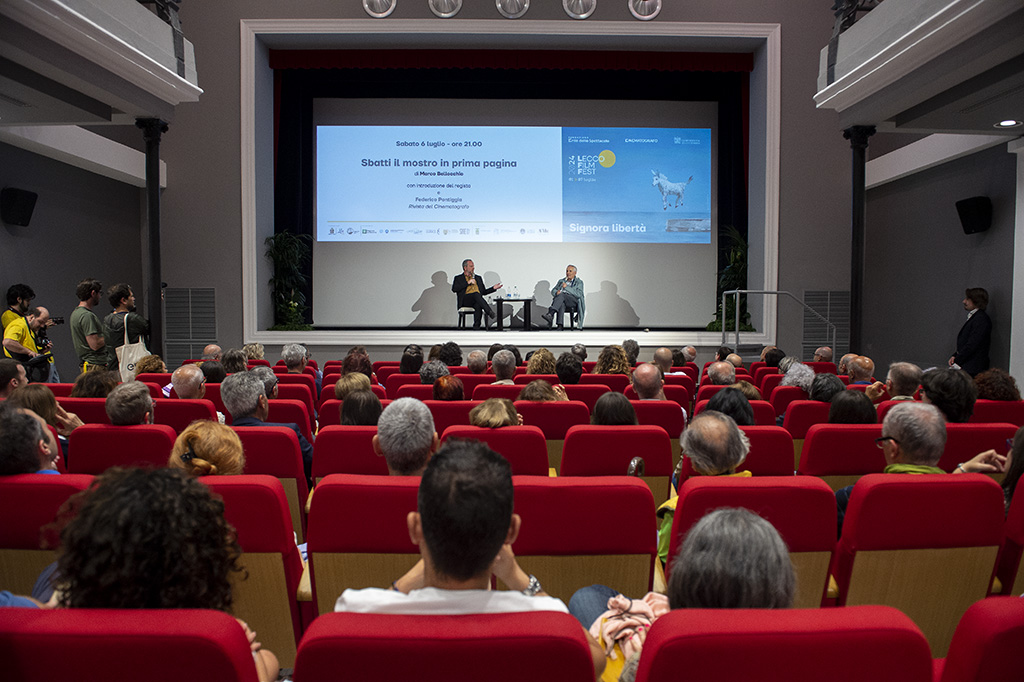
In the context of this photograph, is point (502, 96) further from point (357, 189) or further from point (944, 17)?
point (944, 17)

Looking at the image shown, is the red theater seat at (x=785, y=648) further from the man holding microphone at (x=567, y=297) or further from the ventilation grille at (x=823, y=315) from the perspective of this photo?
the ventilation grille at (x=823, y=315)

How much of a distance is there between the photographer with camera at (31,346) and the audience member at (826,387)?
19.2ft

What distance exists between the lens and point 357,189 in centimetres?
1178

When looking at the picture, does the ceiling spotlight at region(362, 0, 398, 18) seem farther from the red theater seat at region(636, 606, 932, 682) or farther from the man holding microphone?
the red theater seat at region(636, 606, 932, 682)

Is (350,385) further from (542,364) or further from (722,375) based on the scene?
(722,375)

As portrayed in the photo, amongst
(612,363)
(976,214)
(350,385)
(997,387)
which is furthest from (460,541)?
(976,214)

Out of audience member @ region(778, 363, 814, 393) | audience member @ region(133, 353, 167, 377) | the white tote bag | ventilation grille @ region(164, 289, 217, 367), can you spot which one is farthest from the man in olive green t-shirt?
audience member @ region(778, 363, 814, 393)

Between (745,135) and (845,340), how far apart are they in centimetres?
360

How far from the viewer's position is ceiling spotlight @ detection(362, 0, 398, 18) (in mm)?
10156

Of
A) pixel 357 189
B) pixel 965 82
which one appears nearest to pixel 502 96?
pixel 357 189

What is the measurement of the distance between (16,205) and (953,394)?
349 inches

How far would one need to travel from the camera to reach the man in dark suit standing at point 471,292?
439 inches

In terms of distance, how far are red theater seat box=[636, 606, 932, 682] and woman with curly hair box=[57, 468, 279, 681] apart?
63 centimetres

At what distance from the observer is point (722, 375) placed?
4.66 metres
